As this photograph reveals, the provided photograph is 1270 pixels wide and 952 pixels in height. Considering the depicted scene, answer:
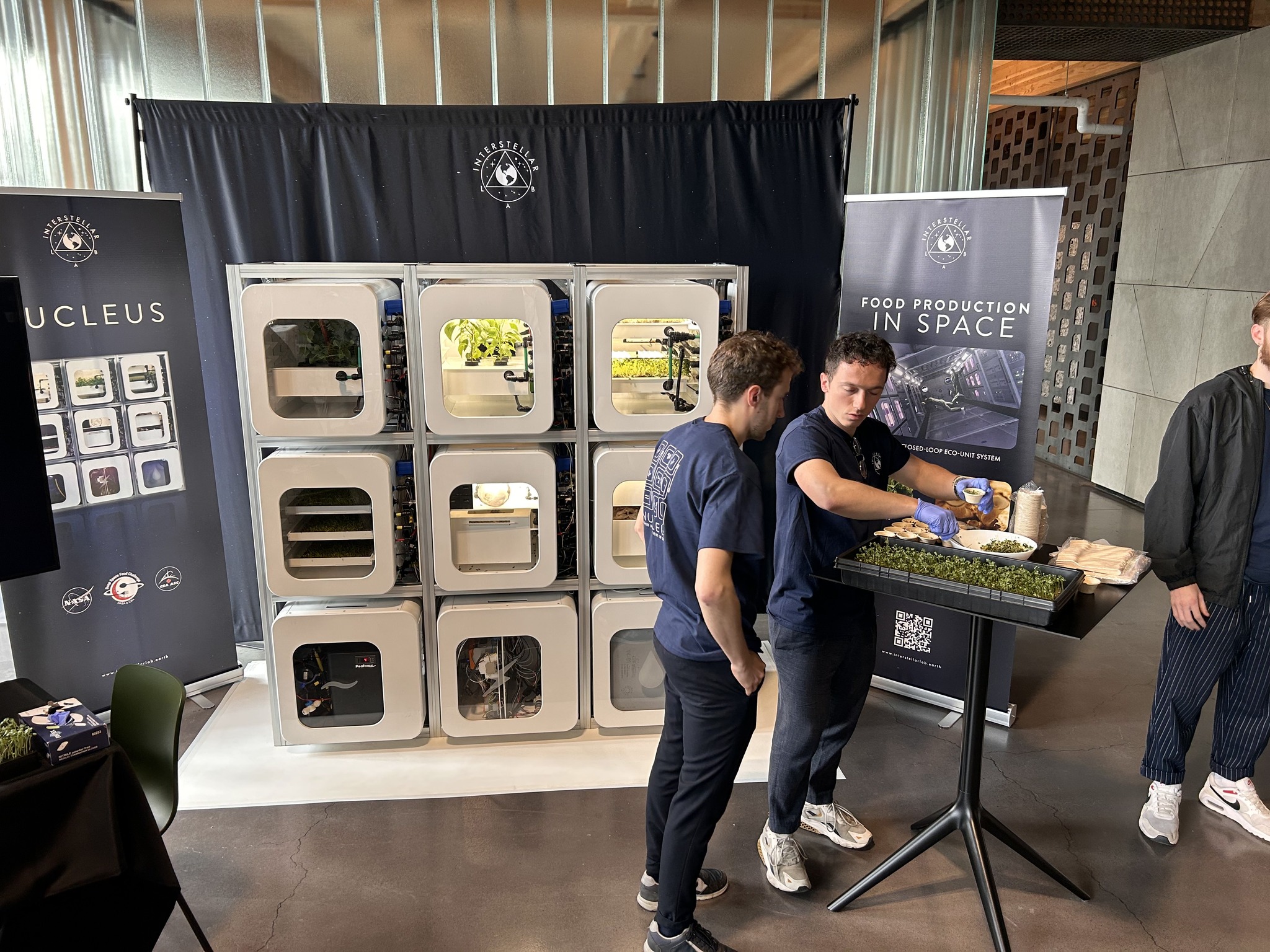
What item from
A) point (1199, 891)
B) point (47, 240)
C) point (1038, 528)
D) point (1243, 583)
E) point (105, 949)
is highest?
point (47, 240)

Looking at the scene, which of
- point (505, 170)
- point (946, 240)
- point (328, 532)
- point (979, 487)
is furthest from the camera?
point (505, 170)

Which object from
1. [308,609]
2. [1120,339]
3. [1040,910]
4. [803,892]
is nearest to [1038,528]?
[1040,910]

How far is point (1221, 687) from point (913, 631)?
3.83 feet

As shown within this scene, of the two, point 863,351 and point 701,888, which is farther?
point 701,888

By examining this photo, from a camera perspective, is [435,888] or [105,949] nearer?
[105,949]

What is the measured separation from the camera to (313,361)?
3381mm

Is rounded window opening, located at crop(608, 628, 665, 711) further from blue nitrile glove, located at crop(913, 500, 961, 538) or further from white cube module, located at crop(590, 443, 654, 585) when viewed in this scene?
blue nitrile glove, located at crop(913, 500, 961, 538)

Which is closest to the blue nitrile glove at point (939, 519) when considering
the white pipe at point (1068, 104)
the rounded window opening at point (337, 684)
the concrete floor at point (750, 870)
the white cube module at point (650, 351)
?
the white cube module at point (650, 351)

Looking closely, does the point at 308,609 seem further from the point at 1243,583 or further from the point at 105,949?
the point at 1243,583

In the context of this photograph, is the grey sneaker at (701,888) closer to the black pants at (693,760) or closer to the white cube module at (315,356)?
the black pants at (693,760)

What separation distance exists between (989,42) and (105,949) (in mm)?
4809

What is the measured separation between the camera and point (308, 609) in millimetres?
3520

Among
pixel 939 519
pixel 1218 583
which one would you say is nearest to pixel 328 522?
pixel 939 519

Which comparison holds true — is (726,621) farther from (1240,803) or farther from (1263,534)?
(1240,803)
